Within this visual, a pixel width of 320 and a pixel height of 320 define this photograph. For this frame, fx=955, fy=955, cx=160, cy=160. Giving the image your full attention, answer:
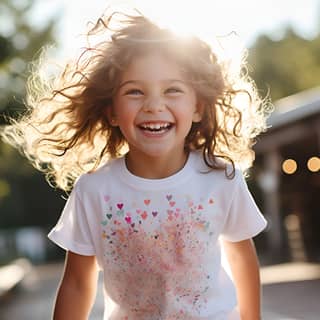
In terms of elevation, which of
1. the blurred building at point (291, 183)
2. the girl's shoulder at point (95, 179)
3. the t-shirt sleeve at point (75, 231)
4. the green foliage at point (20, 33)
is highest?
the green foliage at point (20, 33)

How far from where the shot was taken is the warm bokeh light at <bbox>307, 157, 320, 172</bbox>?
17.4 metres

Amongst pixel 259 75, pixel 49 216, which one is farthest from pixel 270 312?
pixel 259 75

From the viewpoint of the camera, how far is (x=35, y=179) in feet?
102

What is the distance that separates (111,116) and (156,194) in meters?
0.30

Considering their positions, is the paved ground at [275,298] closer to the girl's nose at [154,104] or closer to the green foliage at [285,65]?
the girl's nose at [154,104]

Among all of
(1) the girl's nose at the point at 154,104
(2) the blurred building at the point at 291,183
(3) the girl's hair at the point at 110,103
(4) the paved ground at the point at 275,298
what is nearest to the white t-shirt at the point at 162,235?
(3) the girl's hair at the point at 110,103

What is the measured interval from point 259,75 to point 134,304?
45.4 metres

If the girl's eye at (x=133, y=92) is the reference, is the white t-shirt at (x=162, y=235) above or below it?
below

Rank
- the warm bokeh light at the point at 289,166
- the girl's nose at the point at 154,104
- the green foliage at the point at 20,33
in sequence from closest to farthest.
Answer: the girl's nose at the point at 154,104 < the warm bokeh light at the point at 289,166 < the green foliage at the point at 20,33

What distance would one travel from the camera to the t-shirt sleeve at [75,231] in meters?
2.64

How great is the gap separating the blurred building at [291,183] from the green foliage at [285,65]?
26054 mm

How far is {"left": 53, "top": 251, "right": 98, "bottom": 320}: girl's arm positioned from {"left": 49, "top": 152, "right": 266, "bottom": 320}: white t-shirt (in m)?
0.04

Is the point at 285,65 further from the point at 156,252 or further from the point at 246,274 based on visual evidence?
the point at 156,252

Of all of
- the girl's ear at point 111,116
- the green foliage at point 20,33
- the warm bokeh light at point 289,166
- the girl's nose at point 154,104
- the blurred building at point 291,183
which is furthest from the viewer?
the green foliage at point 20,33
